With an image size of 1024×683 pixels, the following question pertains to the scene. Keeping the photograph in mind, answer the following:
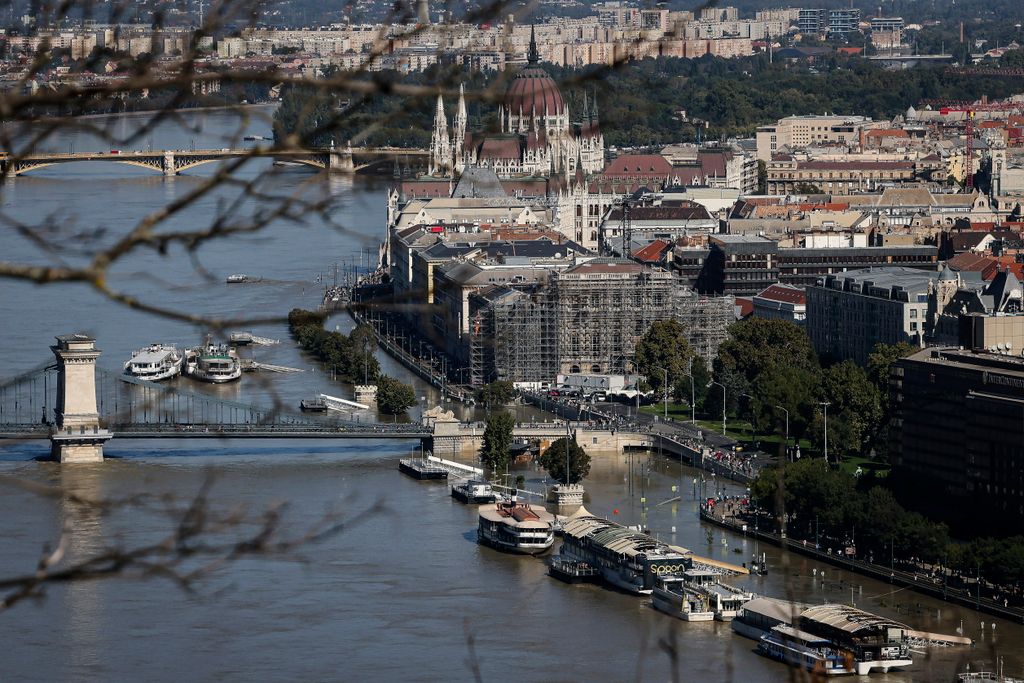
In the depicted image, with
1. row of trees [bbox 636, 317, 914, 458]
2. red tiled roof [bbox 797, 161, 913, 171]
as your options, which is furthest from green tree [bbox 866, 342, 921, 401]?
red tiled roof [bbox 797, 161, 913, 171]

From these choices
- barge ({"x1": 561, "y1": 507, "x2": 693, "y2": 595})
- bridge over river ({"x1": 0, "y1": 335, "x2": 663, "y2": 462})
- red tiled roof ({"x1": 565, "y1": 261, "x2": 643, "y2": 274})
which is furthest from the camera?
red tiled roof ({"x1": 565, "y1": 261, "x2": 643, "y2": 274})

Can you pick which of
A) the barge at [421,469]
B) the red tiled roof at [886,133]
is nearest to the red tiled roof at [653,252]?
the barge at [421,469]

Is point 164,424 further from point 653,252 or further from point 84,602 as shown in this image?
point 653,252

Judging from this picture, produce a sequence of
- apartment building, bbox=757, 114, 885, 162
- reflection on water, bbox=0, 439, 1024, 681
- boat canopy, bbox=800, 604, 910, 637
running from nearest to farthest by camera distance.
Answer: reflection on water, bbox=0, 439, 1024, 681, boat canopy, bbox=800, 604, 910, 637, apartment building, bbox=757, 114, 885, 162

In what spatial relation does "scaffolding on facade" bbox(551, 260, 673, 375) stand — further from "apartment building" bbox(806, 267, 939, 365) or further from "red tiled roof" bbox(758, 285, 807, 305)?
"red tiled roof" bbox(758, 285, 807, 305)

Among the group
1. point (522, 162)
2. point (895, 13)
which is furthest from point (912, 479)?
point (895, 13)

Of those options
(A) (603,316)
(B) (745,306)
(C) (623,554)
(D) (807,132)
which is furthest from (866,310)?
(D) (807,132)

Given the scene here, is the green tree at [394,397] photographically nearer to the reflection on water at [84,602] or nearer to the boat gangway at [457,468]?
the boat gangway at [457,468]
